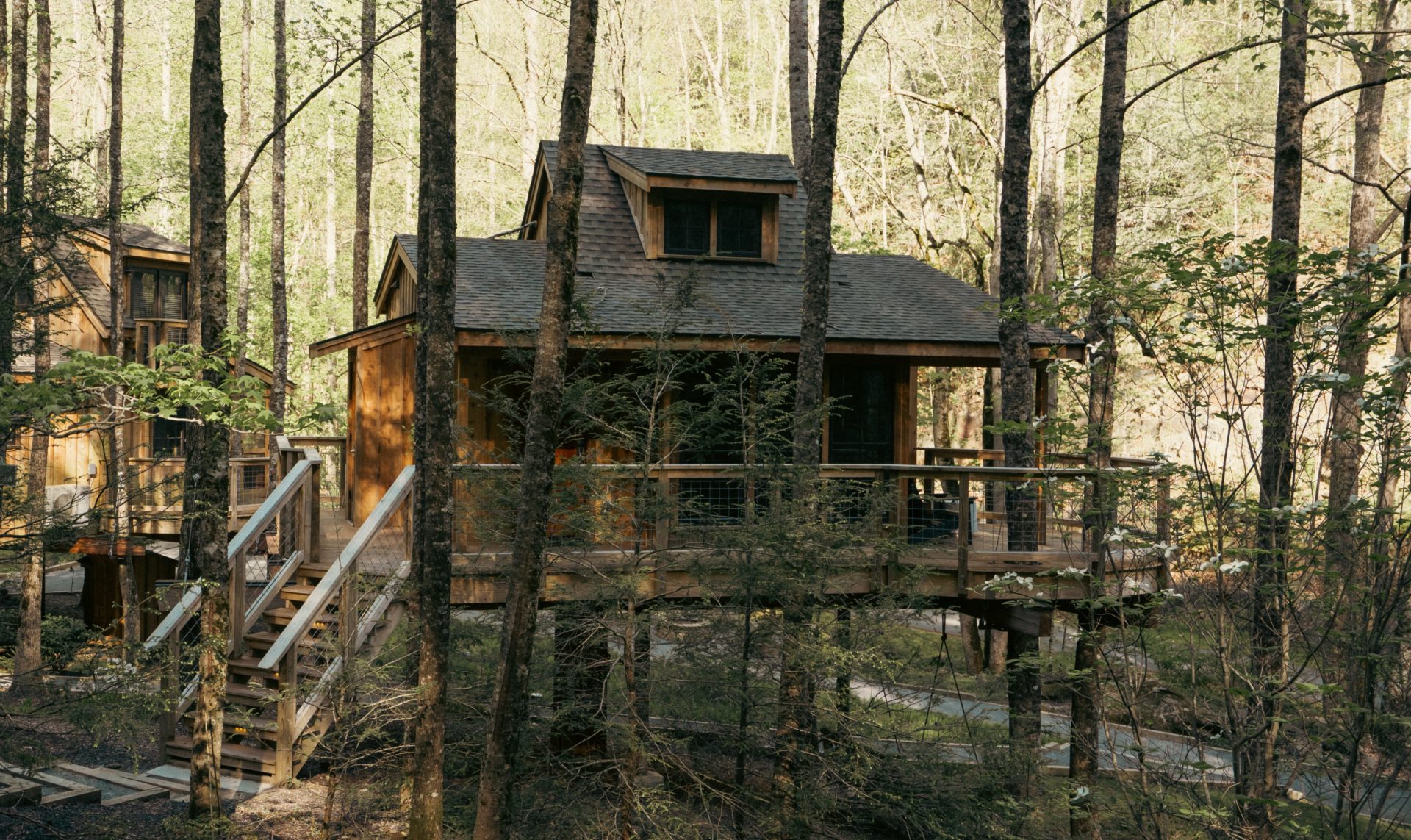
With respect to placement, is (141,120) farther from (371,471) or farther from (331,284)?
(371,471)

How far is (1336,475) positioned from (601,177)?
11.6 metres

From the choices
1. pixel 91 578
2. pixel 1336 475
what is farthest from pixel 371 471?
pixel 1336 475

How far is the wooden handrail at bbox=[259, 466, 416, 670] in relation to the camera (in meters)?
9.70

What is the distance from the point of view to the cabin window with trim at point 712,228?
16.4m

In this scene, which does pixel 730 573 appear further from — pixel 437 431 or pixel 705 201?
pixel 705 201

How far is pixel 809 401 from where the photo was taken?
1044 centimetres

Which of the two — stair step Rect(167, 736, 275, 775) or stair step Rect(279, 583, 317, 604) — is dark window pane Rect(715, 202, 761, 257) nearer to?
stair step Rect(279, 583, 317, 604)

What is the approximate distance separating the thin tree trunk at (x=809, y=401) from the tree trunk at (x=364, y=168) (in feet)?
35.5

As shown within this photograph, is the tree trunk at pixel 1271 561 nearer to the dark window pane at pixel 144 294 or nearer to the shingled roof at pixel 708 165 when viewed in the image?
the shingled roof at pixel 708 165

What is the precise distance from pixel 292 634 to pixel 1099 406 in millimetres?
10094

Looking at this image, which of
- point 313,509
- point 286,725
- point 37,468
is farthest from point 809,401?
point 37,468

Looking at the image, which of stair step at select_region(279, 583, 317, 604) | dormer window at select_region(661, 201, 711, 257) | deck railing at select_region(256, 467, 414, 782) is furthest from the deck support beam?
dormer window at select_region(661, 201, 711, 257)

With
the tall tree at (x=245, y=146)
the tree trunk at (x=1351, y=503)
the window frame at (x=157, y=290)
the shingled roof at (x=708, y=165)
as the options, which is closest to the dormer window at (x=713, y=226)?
the shingled roof at (x=708, y=165)

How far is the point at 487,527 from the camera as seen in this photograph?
9492 mm
